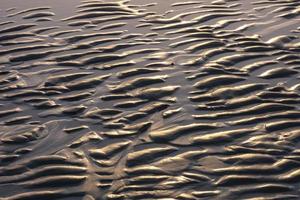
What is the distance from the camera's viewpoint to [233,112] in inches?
244

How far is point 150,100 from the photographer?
21.7 ft

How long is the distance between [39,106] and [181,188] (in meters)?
2.53

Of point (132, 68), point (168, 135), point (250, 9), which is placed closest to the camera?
point (168, 135)

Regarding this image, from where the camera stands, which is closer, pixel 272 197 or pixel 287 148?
pixel 272 197

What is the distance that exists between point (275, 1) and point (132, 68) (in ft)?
12.3

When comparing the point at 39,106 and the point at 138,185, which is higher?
the point at 39,106

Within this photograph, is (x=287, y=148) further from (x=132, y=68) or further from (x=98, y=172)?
(x=132, y=68)

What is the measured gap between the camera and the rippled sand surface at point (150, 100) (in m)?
5.12

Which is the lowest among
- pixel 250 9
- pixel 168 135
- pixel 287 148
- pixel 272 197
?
pixel 272 197

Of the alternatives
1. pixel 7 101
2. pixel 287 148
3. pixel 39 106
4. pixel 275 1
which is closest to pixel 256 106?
pixel 287 148

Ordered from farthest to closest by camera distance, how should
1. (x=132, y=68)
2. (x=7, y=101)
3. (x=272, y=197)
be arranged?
1. (x=132, y=68)
2. (x=7, y=101)
3. (x=272, y=197)

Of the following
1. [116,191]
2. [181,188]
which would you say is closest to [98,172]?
[116,191]

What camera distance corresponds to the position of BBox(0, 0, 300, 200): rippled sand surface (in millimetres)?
5125

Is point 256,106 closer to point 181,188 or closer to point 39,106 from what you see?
point 181,188
